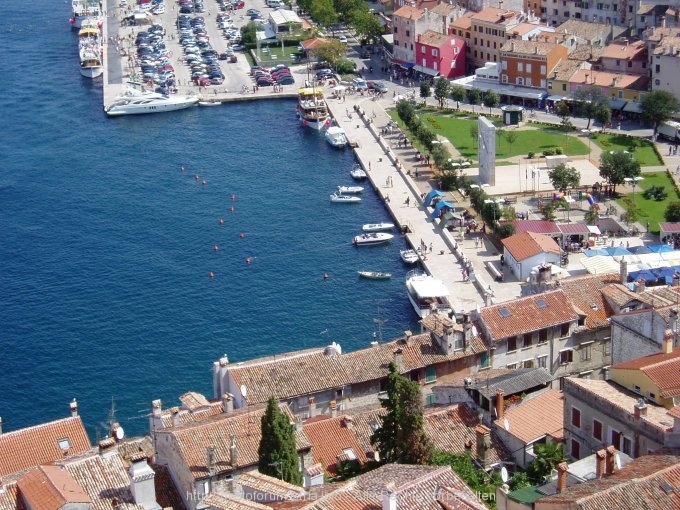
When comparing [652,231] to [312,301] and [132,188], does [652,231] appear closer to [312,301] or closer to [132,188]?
[312,301]

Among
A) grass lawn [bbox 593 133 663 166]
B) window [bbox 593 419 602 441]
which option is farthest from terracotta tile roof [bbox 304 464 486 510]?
grass lawn [bbox 593 133 663 166]

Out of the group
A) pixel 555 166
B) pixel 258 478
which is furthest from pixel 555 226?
pixel 258 478

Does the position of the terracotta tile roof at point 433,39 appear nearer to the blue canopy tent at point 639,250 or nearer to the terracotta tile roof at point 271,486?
the blue canopy tent at point 639,250

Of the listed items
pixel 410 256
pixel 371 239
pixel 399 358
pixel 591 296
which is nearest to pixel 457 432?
pixel 399 358

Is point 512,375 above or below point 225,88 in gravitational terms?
below

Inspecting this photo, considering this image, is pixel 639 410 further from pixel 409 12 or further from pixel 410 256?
pixel 409 12
